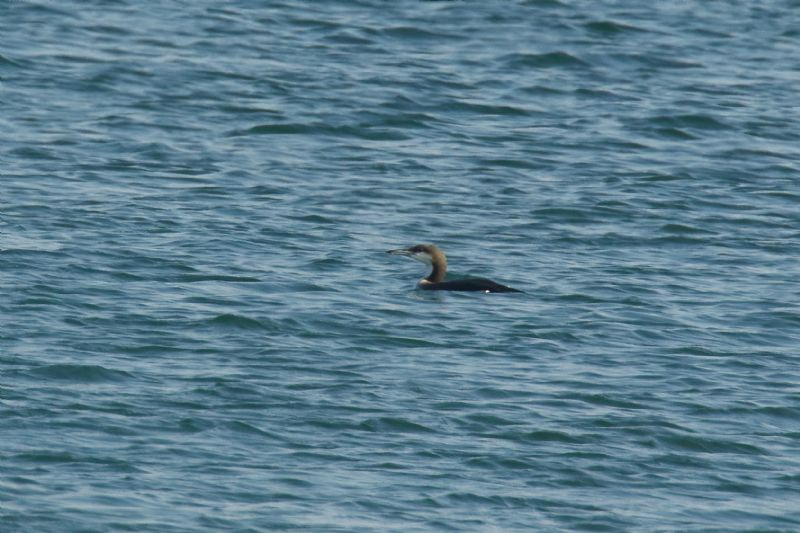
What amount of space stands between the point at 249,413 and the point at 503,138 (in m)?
13.5

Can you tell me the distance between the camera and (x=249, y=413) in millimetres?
13281

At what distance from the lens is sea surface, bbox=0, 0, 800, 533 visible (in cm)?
1209

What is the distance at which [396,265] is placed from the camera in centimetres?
1969

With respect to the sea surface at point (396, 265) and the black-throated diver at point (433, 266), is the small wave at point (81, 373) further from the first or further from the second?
the black-throated diver at point (433, 266)

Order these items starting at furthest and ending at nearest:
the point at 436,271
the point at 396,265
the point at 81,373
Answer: the point at 396,265 < the point at 436,271 < the point at 81,373

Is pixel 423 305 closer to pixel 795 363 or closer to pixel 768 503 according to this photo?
pixel 795 363

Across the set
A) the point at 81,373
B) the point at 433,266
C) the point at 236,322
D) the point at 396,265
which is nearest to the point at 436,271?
the point at 433,266

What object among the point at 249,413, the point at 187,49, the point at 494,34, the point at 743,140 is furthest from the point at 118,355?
the point at 494,34

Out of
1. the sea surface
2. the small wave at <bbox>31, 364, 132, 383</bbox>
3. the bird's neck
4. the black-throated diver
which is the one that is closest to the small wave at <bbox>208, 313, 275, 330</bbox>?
the sea surface

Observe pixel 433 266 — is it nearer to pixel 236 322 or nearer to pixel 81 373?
pixel 236 322

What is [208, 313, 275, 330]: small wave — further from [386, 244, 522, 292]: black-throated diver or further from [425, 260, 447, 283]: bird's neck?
[425, 260, 447, 283]: bird's neck

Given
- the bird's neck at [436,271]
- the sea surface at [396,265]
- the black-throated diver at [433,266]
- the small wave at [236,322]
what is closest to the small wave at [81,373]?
the sea surface at [396,265]

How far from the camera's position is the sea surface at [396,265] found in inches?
476

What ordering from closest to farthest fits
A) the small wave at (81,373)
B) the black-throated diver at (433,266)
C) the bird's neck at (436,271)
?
1. the small wave at (81,373)
2. the black-throated diver at (433,266)
3. the bird's neck at (436,271)
